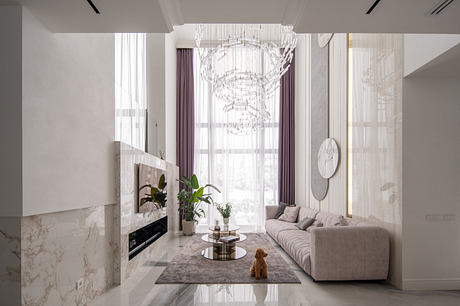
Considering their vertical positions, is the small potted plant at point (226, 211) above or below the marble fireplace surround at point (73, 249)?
below

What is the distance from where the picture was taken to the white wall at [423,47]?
3.04 metres

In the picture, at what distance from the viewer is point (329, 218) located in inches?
213

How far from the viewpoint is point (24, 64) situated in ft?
7.20

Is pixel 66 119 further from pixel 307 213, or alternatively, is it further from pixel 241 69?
pixel 307 213

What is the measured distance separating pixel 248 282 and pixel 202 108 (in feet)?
18.9

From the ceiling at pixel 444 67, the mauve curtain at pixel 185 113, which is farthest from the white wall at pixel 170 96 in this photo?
the ceiling at pixel 444 67

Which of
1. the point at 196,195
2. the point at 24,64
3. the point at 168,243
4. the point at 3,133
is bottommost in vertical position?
the point at 168,243

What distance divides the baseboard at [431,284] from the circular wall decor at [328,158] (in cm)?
242

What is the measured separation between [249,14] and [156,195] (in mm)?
3909

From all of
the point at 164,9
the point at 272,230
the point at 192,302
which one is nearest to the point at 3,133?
the point at 164,9

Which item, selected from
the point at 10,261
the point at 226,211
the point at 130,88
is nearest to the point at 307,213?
the point at 226,211

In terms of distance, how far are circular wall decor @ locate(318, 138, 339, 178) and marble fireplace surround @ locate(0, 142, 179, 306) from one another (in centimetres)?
343

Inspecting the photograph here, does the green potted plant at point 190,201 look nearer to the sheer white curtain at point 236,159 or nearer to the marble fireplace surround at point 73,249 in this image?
the sheer white curtain at point 236,159

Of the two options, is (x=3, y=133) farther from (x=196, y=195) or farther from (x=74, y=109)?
(x=196, y=195)
